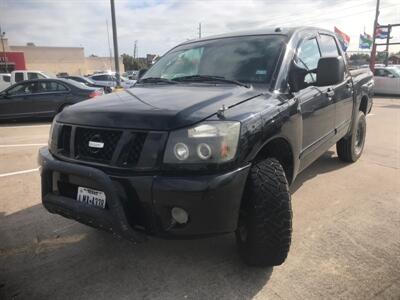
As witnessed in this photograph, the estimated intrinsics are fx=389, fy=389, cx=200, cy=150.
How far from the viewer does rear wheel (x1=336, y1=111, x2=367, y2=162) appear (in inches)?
214

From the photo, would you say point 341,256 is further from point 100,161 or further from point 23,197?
point 23,197

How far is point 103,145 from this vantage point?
8.60 feet

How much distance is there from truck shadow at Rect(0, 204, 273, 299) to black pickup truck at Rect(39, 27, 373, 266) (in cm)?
27

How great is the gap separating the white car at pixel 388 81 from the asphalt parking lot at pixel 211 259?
1451 centimetres

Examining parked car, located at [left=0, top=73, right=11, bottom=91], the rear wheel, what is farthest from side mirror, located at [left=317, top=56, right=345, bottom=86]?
parked car, located at [left=0, top=73, right=11, bottom=91]

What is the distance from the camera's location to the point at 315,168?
5457 mm

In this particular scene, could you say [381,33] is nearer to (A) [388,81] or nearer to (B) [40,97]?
(A) [388,81]

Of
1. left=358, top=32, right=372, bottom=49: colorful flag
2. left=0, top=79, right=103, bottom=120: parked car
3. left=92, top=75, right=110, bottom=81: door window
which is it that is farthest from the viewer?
left=358, top=32, right=372, bottom=49: colorful flag

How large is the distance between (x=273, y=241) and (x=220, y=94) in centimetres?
113

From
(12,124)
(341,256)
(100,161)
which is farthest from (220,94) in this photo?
(12,124)

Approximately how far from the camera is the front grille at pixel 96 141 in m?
2.58

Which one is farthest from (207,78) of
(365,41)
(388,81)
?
(365,41)

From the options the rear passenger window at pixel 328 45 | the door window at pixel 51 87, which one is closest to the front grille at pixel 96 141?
the rear passenger window at pixel 328 45

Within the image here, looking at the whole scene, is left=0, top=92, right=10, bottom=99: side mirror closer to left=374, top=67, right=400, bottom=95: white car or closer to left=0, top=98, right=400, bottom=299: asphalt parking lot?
left=0, top=98, right=400, bottom=299: asphalt parking lot
